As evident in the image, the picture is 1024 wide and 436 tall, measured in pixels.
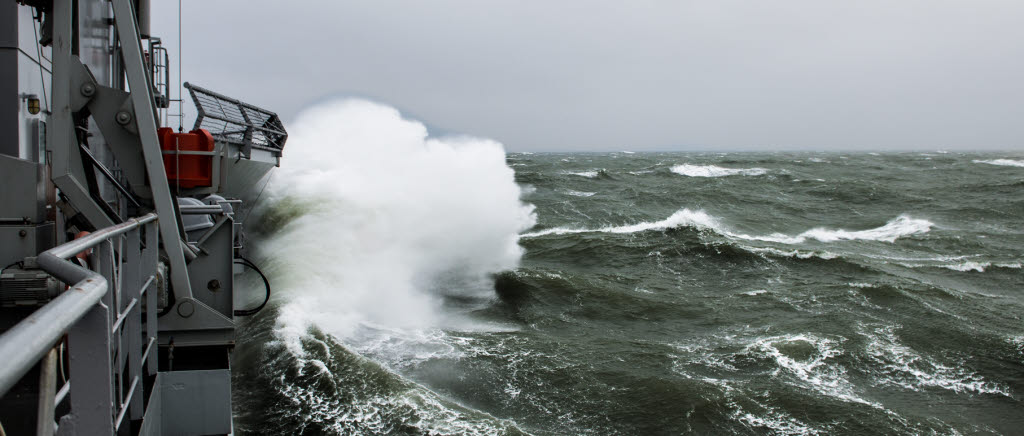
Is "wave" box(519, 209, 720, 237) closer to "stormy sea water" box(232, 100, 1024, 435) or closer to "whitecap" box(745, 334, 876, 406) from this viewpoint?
"stormy sea water" box(232, 100, 1024, 435)

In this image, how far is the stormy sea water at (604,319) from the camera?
701 centimetres

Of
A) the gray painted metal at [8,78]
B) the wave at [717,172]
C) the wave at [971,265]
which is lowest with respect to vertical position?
the wave at [971,265]

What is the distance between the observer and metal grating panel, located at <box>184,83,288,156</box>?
1220 cm

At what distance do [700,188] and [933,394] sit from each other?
80.6 feet

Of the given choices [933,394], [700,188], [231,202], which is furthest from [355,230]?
[700,188]

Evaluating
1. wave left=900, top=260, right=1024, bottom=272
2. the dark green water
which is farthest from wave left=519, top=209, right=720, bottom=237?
wave left=900, top=260, right=1024, bottom=272

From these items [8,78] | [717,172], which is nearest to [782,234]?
[8,78]

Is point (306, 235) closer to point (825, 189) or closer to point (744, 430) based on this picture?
point (744, 430)

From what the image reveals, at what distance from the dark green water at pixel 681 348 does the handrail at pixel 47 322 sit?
541 cm

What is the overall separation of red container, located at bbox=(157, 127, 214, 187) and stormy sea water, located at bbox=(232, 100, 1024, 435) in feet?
9.32

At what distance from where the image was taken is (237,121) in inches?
522

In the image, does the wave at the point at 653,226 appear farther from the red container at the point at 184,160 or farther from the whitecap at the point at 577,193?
the red container at the point at 184,160

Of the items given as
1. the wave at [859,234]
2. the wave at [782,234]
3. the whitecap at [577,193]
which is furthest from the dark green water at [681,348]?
the whitecap at [577,193]

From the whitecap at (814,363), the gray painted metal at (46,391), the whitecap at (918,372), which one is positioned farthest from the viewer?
the whitecap at (918,372)
